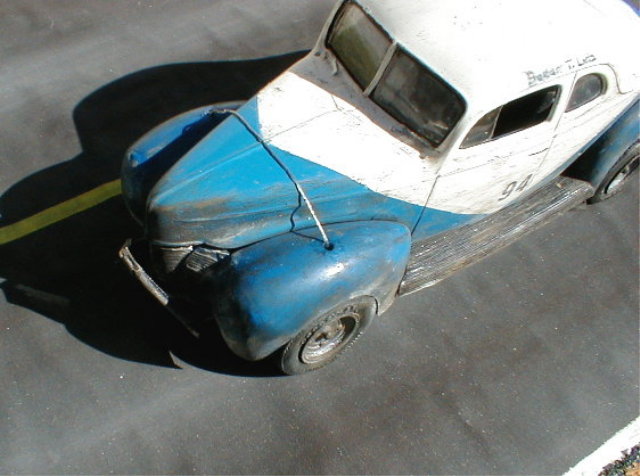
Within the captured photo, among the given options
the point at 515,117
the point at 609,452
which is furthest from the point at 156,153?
the point at 609,452

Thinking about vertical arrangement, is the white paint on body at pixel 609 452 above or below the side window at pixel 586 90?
below

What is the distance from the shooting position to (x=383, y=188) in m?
4.54

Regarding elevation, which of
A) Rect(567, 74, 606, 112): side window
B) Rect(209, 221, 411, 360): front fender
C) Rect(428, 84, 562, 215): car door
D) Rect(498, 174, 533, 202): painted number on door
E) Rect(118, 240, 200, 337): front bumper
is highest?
Rect(567, 74, 606, 112): side window

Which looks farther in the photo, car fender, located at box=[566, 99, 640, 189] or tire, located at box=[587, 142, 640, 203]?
tire, located at box=[587, 142, 640, 203]

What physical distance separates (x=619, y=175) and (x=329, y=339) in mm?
3118

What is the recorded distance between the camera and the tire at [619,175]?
575 centimetres

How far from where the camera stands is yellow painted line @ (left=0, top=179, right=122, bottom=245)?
550 cm

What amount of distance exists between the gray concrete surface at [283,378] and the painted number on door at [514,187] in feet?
2.19

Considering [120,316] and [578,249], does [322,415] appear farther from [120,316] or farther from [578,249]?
[578,249]

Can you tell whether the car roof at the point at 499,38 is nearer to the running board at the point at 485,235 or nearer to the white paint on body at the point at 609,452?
the running board at the point at 485,235

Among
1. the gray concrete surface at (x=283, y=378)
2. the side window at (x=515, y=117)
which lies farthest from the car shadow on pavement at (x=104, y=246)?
the side window at (x=515, y=117)

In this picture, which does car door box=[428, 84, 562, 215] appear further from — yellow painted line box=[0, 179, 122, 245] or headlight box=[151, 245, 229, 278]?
yellow painted line box=[0, 179, 122, 245]

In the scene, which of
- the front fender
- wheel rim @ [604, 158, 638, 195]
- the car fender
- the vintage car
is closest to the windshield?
the vintage car

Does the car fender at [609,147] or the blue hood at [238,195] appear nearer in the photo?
the blue hood at [238,195]
